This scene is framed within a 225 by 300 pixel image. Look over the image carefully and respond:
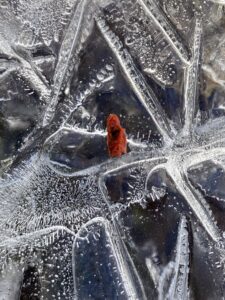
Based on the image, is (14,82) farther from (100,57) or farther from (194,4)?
(194,4)

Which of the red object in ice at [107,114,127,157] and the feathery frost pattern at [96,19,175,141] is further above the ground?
the feathery frost pattern at [96,19,175,141]

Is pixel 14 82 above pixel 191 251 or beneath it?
above

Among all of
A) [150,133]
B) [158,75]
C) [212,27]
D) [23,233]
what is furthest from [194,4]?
[23,233]

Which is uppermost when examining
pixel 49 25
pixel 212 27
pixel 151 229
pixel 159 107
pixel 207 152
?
pixel 49 25

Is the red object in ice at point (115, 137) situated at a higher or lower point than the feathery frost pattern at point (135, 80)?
lower

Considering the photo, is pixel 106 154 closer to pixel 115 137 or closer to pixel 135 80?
pixel 115 137
